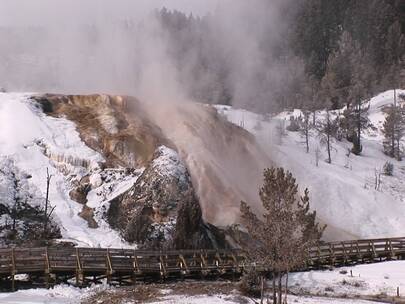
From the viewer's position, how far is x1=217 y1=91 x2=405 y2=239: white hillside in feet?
174

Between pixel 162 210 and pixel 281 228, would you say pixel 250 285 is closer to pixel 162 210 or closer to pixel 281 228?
pixel 281 228

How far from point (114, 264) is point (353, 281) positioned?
1389 centimetres

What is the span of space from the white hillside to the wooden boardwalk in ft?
65.2

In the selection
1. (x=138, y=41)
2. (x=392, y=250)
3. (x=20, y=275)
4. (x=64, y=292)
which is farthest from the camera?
(x=138, y=41)

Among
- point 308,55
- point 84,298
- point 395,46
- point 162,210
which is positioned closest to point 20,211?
point 162,210

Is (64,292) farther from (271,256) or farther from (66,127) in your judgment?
(66,127)

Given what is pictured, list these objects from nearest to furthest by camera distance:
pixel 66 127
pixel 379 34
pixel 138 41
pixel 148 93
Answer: pixel 66 127 < pixel 148 93 < pixel 138 41 < pixel 379 34

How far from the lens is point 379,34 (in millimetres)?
126250

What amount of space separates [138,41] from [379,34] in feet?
205

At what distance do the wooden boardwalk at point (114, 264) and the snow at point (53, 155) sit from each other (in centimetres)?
613

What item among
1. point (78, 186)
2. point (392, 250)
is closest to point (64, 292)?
point (78, 186)

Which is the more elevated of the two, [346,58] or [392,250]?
[346,58]

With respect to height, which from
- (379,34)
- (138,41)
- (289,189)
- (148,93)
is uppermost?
(379,34)

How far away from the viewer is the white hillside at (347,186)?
5309cm
